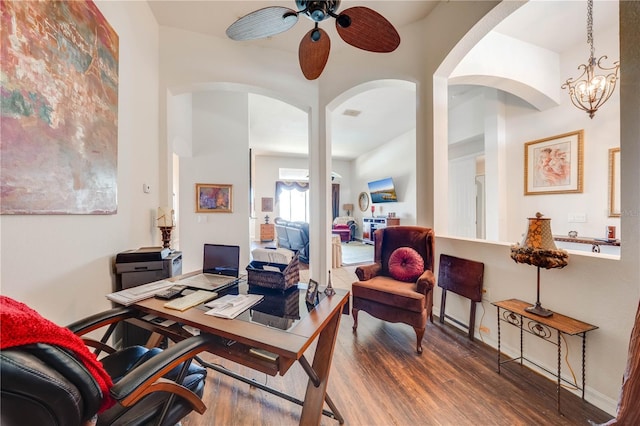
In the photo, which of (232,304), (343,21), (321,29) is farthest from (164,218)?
(343,21)

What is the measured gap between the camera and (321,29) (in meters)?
1.74

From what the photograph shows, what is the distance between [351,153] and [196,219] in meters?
6.72

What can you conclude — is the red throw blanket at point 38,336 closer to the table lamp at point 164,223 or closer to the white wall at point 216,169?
the table lamp at point 164,223

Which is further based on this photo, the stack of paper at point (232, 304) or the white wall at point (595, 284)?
Result: the white wall at point (595, 284)

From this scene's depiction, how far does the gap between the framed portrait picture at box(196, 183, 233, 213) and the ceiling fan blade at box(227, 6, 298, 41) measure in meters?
2.90

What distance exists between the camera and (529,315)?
1744 millimetres

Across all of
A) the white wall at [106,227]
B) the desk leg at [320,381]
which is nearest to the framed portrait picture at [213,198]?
the white wall at [106,227]

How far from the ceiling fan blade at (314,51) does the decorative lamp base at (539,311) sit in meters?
2.43

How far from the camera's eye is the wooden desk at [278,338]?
100cm

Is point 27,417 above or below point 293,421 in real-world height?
above

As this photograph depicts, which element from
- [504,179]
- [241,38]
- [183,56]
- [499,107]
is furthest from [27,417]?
[499,107]

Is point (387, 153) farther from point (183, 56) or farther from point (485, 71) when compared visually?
point (183, 56)

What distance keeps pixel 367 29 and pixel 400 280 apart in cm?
222

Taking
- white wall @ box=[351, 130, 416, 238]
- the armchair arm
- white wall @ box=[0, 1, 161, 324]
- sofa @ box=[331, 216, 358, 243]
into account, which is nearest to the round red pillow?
the armchair arm
